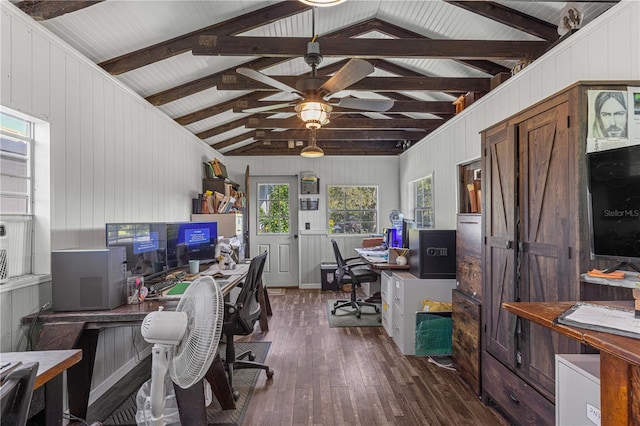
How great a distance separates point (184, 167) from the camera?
4535mm

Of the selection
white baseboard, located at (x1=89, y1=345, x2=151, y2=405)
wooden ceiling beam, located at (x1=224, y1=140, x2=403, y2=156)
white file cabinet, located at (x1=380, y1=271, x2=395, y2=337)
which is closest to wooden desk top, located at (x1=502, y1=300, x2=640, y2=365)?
white file cabinet, located at (x1=380, y1=271, x2=395, y2=337)

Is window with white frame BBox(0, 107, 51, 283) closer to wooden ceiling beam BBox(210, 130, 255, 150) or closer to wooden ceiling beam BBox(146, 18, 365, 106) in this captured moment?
wooden ceiling beam BBox(146, 18, 365, 106)

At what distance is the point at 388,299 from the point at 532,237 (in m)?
2.20

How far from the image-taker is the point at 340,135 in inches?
225

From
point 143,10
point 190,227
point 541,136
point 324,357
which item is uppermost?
point 143,10

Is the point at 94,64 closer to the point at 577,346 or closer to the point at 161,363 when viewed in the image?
the point at 161,363

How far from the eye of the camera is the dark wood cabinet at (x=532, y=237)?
5.40 feet

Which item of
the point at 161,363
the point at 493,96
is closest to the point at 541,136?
the point at 493,96

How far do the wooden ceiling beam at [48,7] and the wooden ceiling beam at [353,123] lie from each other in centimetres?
275

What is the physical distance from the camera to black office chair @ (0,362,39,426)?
0.83 m

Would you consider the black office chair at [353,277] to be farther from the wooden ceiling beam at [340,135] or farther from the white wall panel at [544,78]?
the wooden ceiling beam at [340,135]

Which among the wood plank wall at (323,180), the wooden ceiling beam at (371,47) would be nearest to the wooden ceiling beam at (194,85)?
the wooden ceiling beam at (371,47)

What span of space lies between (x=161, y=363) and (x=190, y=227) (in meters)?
2.07

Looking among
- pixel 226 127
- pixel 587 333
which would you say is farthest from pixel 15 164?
pixel 226 127
